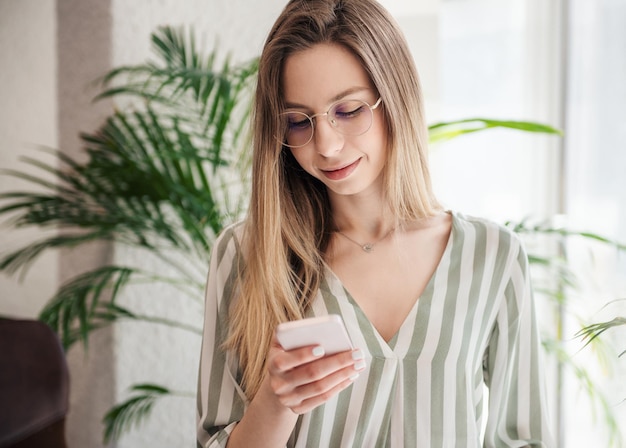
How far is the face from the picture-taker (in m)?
1.15

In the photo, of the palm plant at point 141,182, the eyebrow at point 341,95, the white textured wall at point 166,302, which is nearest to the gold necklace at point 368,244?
the eyebrow at point 341,95

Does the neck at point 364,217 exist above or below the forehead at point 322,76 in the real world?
below

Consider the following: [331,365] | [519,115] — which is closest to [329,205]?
[331,365]

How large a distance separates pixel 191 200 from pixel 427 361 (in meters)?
1.00

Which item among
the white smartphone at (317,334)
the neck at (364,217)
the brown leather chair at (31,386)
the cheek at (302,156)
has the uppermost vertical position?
the cheek at (302,156)

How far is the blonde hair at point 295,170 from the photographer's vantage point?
3.91ft

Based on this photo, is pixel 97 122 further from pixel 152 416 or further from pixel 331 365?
pixel 331 365

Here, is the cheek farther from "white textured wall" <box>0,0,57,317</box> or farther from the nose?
"white textured wall" <box>0,0,57,317</box>

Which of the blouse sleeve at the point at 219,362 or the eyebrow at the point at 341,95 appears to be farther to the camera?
the blouse sleeve at the point at 219,362

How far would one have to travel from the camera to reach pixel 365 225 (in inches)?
54.5

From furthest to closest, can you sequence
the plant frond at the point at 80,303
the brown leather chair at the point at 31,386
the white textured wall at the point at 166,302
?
the white textured wall at the point at 166,302 < the plant frond at the point at 80,303 < the brown leather chair at the point at 31,386

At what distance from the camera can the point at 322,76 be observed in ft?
3.77

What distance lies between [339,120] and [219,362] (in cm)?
52

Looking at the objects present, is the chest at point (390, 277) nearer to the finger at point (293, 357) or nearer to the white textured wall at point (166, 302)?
the finger at point (293, 357)
